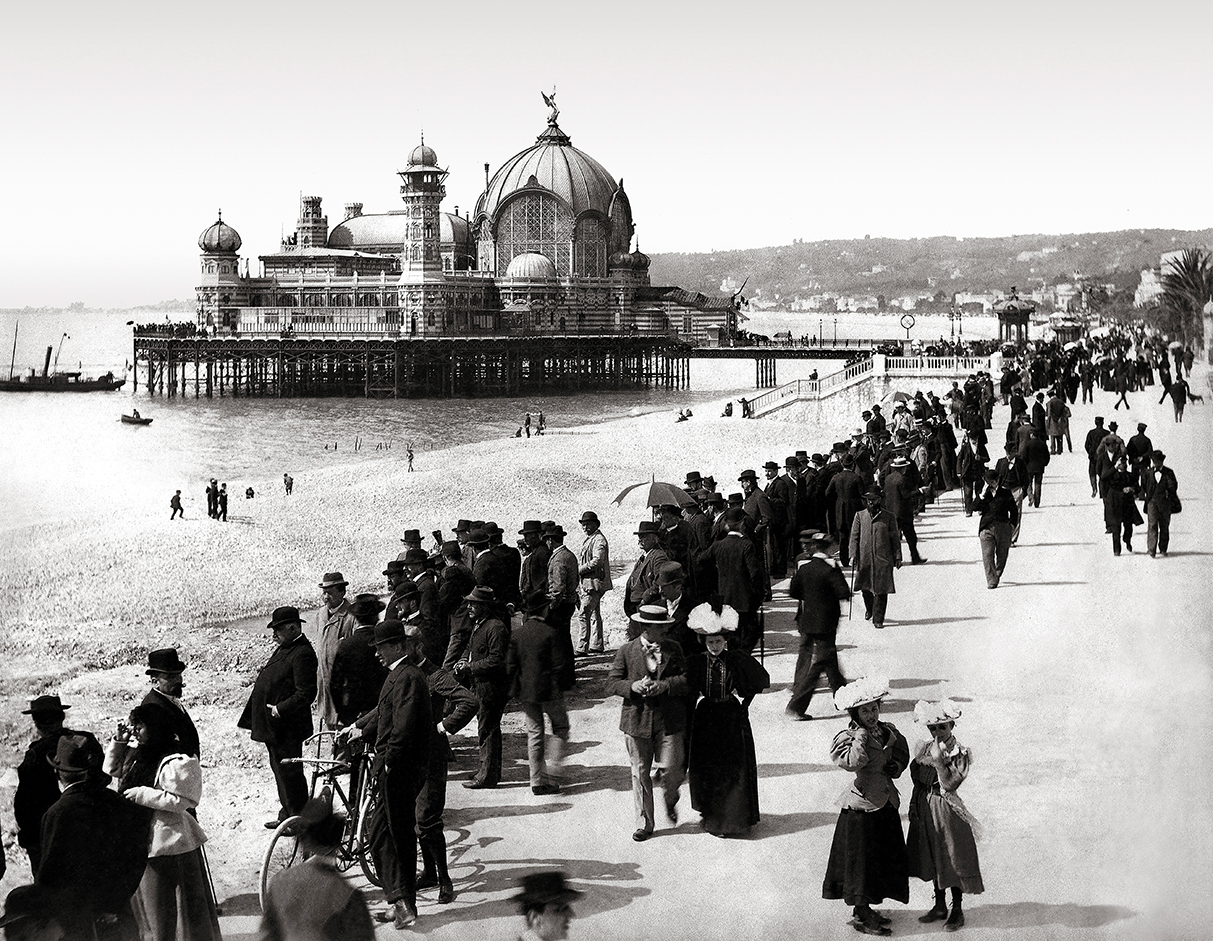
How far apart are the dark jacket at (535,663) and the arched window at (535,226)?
9673 cm

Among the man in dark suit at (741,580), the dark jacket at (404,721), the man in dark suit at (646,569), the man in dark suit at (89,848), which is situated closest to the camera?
the man in dark suit at (89,848)

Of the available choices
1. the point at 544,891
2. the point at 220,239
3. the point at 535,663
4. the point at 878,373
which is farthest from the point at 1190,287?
the point at 220,239

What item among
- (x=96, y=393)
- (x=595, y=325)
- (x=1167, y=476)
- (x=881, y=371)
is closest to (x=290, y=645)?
(x=1167, y=476)

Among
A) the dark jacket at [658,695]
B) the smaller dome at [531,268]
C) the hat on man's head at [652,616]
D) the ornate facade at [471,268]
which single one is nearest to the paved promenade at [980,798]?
the dark jacket at [658,695]

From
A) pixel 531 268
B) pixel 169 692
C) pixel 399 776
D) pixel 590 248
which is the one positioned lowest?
pixel 399 776

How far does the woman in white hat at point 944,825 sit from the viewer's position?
20.3ft

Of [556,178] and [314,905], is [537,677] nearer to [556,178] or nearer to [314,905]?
[314,905]

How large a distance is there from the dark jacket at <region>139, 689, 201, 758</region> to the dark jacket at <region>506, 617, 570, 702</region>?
6.43 ft

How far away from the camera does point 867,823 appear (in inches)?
245

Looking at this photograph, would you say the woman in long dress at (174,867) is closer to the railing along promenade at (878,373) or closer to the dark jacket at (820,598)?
the dark jacket at (820,598)

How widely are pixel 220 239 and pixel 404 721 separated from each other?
92.7 meters

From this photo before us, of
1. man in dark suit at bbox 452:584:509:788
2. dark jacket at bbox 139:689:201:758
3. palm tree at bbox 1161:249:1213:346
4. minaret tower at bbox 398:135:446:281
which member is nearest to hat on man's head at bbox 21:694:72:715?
dark jacket at bbox 139:689:201:758

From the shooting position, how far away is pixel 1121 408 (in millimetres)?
30797

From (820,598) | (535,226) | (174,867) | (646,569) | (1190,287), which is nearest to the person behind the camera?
(174,867)
